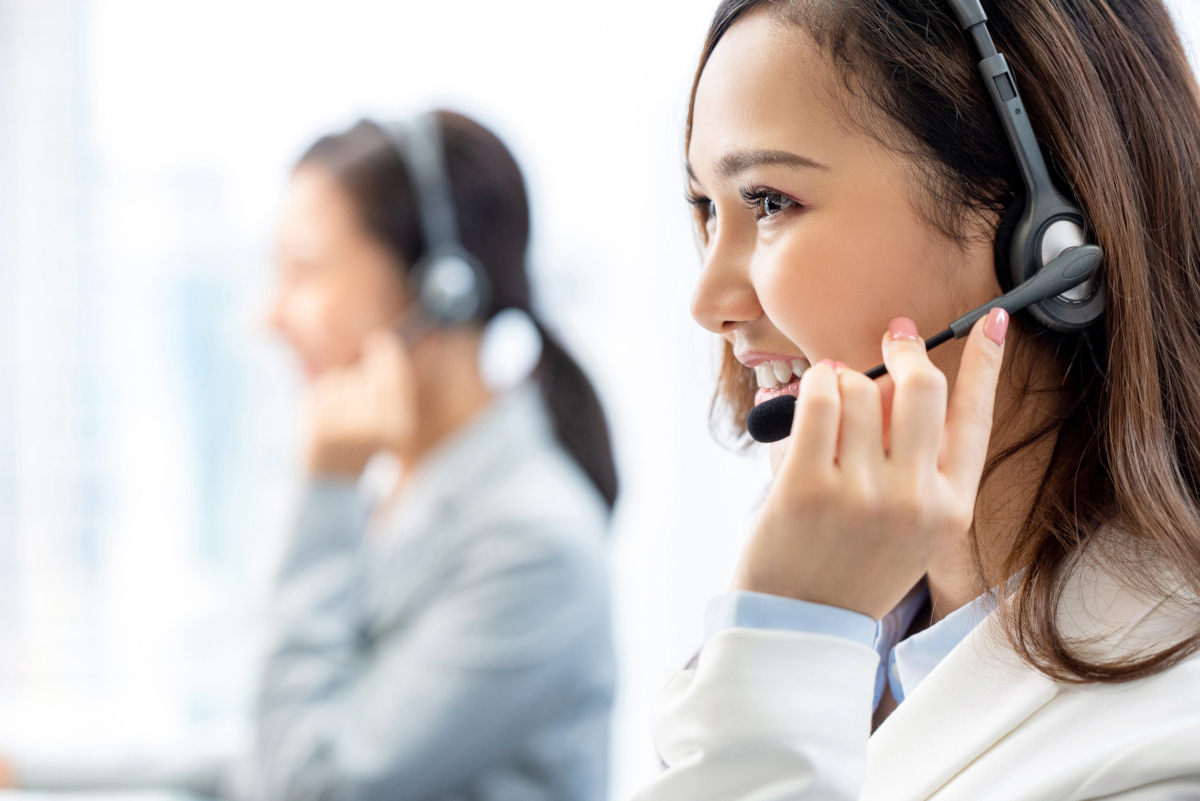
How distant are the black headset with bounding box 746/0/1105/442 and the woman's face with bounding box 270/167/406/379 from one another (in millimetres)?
1084

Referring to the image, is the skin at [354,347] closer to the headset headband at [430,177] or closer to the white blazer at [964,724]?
the headset headband at [430,177]

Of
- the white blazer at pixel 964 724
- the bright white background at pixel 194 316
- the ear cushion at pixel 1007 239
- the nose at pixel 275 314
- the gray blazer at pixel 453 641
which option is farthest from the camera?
the bright white background at pixel 194 316

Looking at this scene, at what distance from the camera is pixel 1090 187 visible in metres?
0.65

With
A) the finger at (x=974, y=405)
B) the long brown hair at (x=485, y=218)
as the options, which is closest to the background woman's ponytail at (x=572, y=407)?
the long brown hair at (x=485, y=218)

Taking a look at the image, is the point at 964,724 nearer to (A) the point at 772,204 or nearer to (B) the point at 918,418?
(B) the point at 918,418

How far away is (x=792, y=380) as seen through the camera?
78 cm

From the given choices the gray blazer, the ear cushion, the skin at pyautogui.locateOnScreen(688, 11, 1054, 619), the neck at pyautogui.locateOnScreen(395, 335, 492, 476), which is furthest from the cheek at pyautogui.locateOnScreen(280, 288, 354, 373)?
the ear cushion

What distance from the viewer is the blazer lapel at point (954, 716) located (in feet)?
2.01

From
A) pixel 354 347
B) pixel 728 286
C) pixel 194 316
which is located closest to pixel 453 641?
pixel 354 347

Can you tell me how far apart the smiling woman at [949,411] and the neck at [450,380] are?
92 cm

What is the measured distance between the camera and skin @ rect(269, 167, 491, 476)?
5.09ft

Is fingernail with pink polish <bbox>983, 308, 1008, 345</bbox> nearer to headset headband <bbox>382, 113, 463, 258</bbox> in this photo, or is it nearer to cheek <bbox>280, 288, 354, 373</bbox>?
headset headband <bbox>382, 113, 463, 258</bbox>

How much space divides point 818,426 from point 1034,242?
218 millimetres

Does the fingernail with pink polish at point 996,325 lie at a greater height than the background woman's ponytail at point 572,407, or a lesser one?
greater
